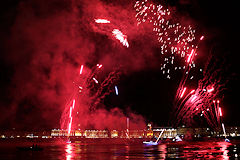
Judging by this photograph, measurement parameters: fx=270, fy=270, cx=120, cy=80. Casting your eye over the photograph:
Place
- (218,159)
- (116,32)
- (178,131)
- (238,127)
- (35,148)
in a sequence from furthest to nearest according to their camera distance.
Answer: (178,131) < (238,127) < (35,148) < (116,32) < (218,159)

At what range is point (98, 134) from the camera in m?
143

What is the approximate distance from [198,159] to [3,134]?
13063 centimetres

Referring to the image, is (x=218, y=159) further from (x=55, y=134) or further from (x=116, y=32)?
(x=55, y=134)

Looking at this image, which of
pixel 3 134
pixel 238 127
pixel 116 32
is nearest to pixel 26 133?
pixel 3 134

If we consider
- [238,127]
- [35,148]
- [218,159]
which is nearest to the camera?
[218,159]

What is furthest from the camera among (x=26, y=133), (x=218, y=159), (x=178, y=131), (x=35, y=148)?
(x=178, y=131)

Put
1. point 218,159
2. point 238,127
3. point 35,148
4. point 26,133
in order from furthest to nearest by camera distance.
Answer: point 26,133 → point 238,127 → point 35,148 → point 218,159

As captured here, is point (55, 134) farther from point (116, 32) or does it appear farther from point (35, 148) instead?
point (116, 32)

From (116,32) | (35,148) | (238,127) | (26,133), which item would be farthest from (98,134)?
(116,32)

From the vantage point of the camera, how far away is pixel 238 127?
428ft

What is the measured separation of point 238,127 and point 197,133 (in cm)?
2185

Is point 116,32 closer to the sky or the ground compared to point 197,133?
closer to the sky

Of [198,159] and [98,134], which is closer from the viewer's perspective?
[198,159]

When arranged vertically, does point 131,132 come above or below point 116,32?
below
